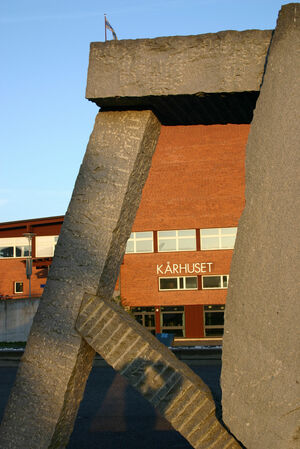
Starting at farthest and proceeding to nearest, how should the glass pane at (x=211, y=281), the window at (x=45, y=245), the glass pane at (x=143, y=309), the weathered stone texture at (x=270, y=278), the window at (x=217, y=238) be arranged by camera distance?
the window at (x=45, y=245), the glass pane at (x=143, y=309), the glass pane at (x=211, y=281), the window at (x=217, y=238), the weathered stone texture at (x=270, y=278)

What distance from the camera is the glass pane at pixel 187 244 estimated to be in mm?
29109

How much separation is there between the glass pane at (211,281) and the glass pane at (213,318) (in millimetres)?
1477

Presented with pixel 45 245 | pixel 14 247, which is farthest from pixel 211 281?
pixel 14 247

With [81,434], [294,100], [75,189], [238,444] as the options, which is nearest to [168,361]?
[238,444]

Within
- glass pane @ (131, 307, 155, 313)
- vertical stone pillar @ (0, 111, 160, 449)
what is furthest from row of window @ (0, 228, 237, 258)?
vertical stone pillar @ (0, 111, 160, 449)

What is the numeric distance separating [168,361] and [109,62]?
1.92m

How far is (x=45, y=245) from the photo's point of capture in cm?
3139

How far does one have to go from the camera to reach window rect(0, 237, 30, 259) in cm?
3177

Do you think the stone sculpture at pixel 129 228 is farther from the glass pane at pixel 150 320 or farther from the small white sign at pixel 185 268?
the glass pane at pixel 150 320

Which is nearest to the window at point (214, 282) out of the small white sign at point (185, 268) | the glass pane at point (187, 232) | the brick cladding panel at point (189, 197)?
the brick cladding panel at point (189, 197)

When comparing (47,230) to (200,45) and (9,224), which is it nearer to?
(9,224)

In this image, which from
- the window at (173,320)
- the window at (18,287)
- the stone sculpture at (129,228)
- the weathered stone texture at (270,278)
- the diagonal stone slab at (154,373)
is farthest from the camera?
the window at (18,287)

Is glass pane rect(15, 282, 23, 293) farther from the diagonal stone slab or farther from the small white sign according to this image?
the diagonal stone slab

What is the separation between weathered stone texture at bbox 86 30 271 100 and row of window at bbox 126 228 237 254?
25.4 metres
